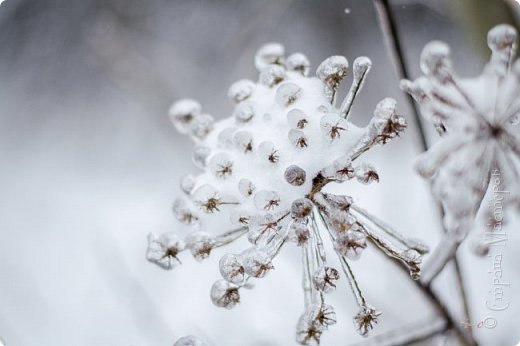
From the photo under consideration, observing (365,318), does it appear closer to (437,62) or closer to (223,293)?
(223,293)

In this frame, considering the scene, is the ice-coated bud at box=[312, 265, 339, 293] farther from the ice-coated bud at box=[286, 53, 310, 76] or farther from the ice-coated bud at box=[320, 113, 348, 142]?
the ice-coated bud at box=[286, 53, 310, 76]

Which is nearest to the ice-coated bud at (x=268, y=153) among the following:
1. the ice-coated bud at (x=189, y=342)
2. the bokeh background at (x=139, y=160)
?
the ice-coated bud at (x=189, y=342)

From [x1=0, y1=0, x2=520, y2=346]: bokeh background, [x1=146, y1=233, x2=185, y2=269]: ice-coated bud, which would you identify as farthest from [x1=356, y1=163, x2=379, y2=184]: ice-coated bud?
[x1=0, y1=0, x2=520, y2=346]: bokeh background

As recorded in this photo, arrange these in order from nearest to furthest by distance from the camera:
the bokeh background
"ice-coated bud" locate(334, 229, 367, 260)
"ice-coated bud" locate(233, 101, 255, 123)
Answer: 1. "ice-coated bud" locate(334, 229, 367, 260)
2. "ice-coated bud" locate(233, 101, 255, 123)
3. the bokeh background

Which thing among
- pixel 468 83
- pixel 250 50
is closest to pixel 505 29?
pixel 468 83

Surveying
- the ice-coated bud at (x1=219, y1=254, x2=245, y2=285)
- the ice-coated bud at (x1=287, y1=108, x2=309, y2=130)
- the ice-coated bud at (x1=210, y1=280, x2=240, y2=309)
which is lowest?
the ice-coated bud at (x1=210, y1=280, x2=240, y2=309)
